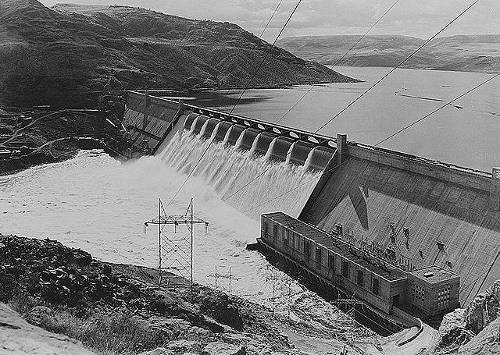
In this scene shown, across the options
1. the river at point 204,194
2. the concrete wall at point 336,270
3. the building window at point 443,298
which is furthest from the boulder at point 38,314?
the building window at point 443,298

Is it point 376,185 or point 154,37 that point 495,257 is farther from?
point 154,37

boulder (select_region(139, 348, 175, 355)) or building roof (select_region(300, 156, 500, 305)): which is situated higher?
building roof (select_region(300, 156, 500, 305))

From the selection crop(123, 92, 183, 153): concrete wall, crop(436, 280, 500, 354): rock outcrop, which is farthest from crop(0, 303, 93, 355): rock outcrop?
crop(123, 92, 183, 153): concrete wall

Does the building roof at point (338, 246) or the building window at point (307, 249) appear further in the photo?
the building window at point (307, 249)

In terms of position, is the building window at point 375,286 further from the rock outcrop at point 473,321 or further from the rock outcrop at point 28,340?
the rock outcrop at point 28,340

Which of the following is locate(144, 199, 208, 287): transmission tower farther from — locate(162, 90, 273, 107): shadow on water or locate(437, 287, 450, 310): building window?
locate(162, 90, 273, 107): shadow on water

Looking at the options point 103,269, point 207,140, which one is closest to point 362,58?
point 207,140
